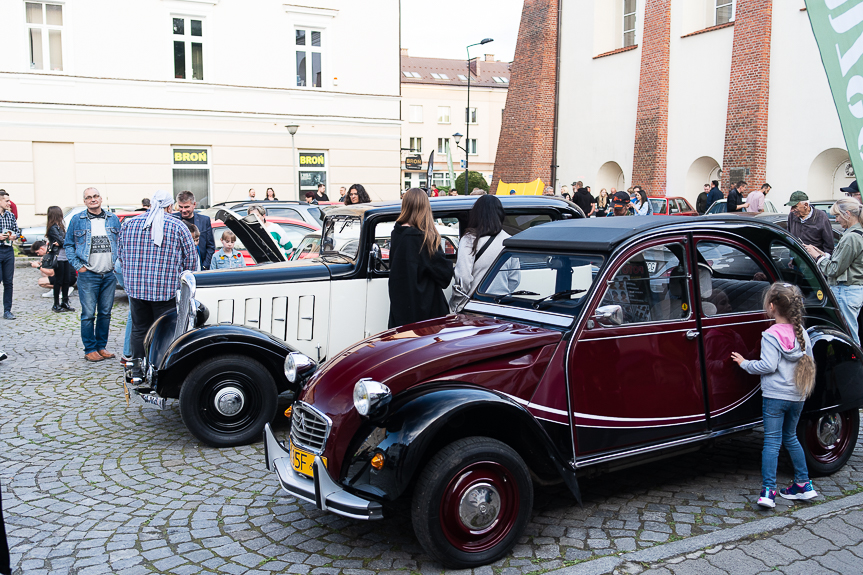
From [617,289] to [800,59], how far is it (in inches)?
735

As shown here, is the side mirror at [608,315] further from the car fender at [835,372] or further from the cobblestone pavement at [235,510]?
the car fender at [835,372]

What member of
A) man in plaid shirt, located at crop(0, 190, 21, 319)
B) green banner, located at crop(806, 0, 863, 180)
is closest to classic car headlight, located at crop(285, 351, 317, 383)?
green banner, located at crop(806, 0, 863, 180)

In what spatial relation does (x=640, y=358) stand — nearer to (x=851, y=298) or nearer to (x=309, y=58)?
(x=851, y=298)

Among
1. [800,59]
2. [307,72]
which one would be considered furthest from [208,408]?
[307,72]

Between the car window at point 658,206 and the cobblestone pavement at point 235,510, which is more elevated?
the car window at point 658,206

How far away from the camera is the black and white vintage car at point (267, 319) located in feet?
18.5

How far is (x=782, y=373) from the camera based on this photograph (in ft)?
14.2

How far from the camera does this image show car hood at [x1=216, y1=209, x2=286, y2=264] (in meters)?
7.61

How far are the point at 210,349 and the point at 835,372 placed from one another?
450cm

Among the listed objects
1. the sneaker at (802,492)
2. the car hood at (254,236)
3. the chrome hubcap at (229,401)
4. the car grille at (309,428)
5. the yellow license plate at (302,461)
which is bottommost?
the sneaker at (802,492)

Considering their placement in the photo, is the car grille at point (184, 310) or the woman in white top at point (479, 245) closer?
the woman in white top at point (479, 245)

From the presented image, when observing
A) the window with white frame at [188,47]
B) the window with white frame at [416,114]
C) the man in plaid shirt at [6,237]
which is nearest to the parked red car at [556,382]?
the man in plaid shirt at [6,237]

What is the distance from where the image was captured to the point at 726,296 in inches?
183

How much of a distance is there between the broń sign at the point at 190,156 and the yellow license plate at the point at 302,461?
863 inches
